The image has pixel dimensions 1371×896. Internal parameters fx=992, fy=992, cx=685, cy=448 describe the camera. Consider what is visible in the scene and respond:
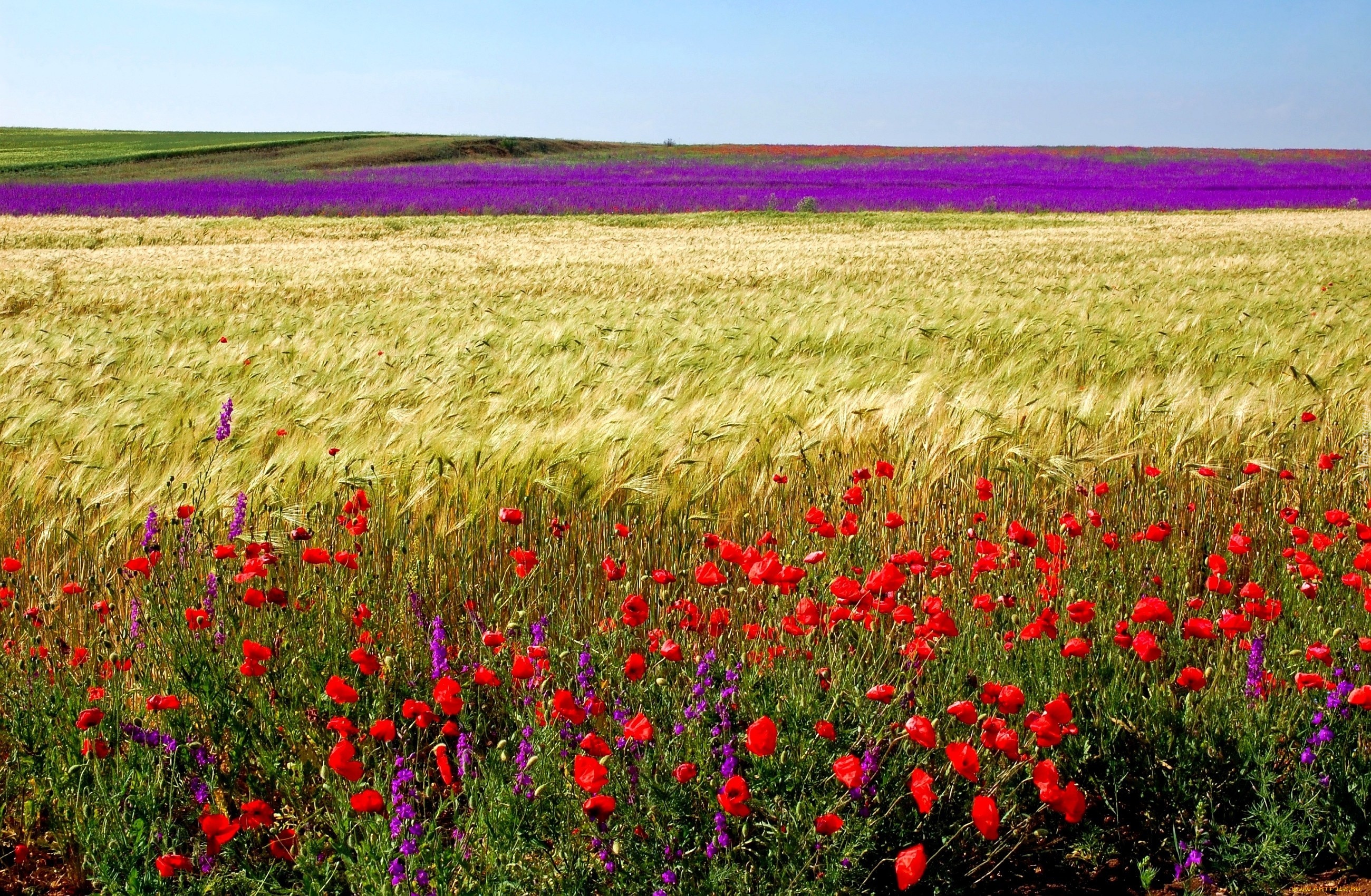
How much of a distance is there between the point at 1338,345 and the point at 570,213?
81.6 ft

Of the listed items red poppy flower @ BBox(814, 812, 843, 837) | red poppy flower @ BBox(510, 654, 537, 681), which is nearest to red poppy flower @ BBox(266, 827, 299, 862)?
red poppy flower @ BBox(510, 654, 537, 681)

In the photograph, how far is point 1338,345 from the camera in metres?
4.95

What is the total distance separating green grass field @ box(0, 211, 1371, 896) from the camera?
63.8 inches

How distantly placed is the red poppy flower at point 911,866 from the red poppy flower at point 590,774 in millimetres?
421

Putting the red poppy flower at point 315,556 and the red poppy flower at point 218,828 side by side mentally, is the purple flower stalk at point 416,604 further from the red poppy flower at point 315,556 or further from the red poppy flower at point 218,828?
the red poppy flower at point 218,828

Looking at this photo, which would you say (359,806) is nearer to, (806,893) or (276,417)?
(806,893)

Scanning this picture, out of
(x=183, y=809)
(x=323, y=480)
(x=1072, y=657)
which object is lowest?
(x=183, y=809)

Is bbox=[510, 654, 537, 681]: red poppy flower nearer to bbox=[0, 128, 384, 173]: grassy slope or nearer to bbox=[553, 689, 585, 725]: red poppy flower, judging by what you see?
bbox=[553, 689, 585, 725]: red poppy flower

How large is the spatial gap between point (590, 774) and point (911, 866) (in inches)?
17.6

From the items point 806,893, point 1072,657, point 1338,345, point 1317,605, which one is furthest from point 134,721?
point 1338,345

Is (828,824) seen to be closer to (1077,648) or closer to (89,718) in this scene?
(1077,648)

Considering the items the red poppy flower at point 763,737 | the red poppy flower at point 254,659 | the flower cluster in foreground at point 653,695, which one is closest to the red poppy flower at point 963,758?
the flower cluster in foreground at point 653,695

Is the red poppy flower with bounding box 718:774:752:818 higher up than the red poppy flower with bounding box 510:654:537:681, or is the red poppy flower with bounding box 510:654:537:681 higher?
the red poppy flower with bounding box 510:654:537:681

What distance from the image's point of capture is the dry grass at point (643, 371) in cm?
290
